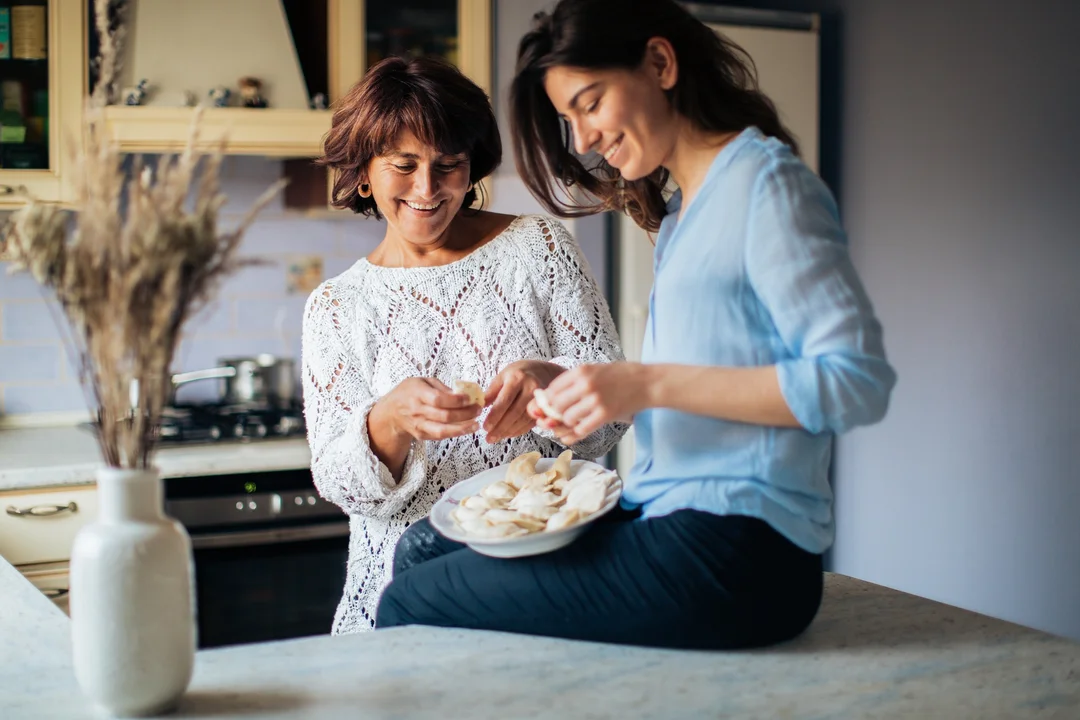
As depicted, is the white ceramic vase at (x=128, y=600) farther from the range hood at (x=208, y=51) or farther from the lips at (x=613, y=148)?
the range hood at (x=208, y=51)

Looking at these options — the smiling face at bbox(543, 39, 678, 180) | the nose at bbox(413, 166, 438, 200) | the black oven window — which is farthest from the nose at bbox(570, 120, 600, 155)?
the black oven window

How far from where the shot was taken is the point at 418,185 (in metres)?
1.69

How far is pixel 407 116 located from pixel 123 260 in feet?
2.88

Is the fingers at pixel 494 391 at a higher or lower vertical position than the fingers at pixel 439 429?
higher

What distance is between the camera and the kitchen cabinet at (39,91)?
271 cm

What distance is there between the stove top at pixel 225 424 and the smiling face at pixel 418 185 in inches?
49.9

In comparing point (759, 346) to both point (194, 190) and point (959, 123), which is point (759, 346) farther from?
point (194, 190)

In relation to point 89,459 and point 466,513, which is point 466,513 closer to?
point 466,513

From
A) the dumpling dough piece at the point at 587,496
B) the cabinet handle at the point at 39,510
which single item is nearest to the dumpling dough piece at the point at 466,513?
the dumpling dough piece at the point at 587,496

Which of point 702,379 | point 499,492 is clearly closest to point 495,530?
point 499,492

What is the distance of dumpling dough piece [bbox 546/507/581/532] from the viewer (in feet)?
3.74

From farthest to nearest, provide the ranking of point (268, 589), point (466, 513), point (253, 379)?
1. point (253, 379)
2. point (268, 589)
3. point (466, 513)

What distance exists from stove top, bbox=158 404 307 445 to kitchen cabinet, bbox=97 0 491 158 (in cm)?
72

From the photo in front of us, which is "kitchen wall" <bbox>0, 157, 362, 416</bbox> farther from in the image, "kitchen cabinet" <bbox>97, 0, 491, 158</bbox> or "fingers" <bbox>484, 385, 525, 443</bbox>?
"fingers" <bbox>484, 385, 525, 443</bbox>
